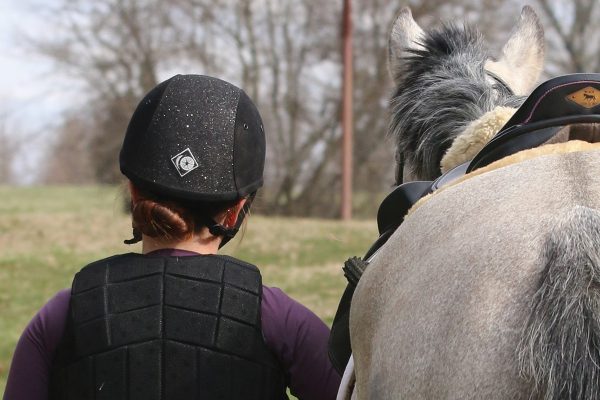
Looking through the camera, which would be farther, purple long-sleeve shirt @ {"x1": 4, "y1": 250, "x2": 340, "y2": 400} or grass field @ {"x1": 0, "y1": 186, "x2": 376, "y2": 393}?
grass field @ {"x1": 0, "y1": 186, "x2": 376, "y2": 393}

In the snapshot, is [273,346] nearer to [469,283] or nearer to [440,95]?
[469,283]

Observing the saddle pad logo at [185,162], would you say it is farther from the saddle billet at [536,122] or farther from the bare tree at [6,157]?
the bare tree at [6,157]

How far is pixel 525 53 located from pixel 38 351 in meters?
2.25

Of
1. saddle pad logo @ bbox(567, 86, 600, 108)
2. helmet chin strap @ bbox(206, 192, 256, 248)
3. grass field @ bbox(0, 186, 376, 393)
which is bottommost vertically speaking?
grass field @ bbox(0, 186, 376, 393)

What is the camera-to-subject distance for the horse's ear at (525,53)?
9.73 ft

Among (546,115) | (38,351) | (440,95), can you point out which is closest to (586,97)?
(546,115)

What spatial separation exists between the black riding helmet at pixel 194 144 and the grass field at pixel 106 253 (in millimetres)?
4353

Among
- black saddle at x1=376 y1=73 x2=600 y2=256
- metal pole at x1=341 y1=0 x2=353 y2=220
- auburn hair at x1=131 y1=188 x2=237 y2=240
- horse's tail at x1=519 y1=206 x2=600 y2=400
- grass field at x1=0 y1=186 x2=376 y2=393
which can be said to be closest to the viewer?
horse's tail at x1=519 y1=206 x2=600 y2=400

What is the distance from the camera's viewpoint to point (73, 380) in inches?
68.4

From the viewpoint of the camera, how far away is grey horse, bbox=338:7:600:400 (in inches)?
45.7

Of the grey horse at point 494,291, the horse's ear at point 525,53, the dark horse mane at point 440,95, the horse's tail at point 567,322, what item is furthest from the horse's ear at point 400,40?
the horse's tail at point 567,322

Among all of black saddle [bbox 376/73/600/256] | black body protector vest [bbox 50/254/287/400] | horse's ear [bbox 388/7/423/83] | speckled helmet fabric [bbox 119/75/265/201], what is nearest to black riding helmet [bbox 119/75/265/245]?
speckled helmet fabric [bbox 119/75/265/201]

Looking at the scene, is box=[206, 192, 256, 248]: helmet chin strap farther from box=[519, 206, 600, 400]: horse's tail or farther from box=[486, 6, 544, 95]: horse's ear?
box=[486, 6, 544, 95]: horse's ear

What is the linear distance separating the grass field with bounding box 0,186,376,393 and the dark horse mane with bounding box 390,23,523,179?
13.5 ft
